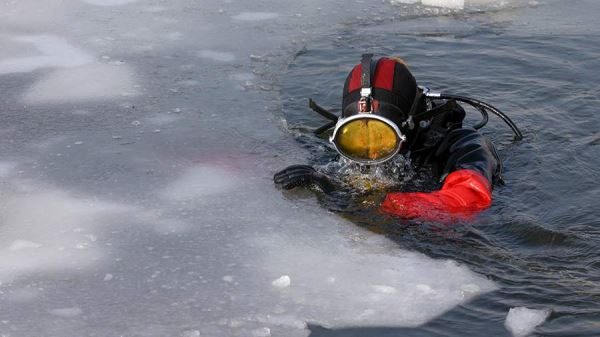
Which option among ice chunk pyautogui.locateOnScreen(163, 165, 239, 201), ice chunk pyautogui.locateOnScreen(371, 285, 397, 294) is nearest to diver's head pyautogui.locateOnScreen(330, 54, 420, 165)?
ice chunk pyautogui.locateOnScreen(163, 165, 239, 201)

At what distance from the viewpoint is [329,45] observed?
6.41 metres

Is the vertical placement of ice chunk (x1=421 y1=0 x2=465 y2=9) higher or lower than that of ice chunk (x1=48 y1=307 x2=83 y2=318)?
higher

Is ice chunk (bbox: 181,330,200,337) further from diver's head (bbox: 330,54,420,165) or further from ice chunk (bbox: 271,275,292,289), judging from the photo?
diver's head (bbox: 330,54,420,165)

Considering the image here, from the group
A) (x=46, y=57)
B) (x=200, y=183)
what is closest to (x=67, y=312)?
(x=200, y=183)

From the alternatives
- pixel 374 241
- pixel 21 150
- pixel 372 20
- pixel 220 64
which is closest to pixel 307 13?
pixel 372 20

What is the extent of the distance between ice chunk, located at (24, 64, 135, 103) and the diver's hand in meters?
1.63

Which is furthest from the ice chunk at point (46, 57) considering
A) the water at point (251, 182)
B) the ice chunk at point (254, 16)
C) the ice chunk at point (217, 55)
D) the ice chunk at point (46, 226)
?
the ice chunk at point (46, 226)

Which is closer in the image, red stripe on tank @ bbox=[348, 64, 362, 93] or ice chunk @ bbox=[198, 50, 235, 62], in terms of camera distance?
red stripe on tank @ bbox=[348, 64, 362, 93]

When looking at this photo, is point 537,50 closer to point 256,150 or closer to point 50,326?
point 256,150

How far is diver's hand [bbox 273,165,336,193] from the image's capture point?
154 inches

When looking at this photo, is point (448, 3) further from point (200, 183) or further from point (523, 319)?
point (523, 319)

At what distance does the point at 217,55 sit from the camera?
5.96 m

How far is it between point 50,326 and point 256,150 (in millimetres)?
1824

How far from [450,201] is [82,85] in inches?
102
